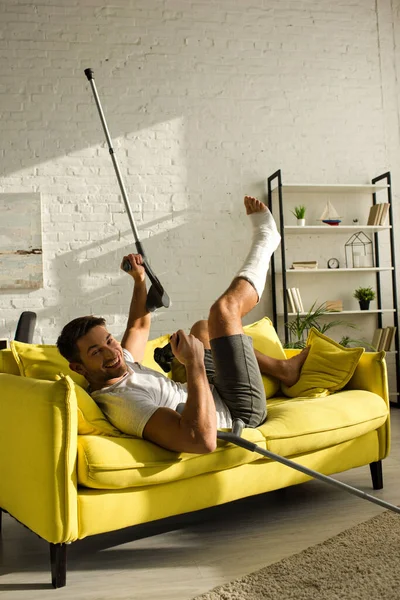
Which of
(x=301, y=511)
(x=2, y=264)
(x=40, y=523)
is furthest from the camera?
(x=2, y=264)

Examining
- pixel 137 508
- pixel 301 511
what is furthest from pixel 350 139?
pixel 137 508

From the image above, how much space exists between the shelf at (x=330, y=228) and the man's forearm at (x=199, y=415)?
333cm

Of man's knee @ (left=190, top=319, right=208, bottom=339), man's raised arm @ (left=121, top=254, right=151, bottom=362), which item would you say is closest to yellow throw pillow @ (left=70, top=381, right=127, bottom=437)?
man's raised arm @ (left=121, top=254, right=151, bottom=362)

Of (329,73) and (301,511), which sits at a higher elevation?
(329,73)

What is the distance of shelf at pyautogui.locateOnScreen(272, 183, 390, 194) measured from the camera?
535 cm

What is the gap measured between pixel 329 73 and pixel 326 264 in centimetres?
168

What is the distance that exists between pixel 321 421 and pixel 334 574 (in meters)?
0.74

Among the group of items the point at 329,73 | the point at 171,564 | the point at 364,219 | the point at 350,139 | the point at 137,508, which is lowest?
the point at 171,564

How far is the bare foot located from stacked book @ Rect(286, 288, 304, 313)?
202cm

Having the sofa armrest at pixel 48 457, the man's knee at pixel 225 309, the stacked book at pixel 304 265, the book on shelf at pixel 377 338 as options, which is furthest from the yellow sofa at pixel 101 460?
the book on shelf at pixel 377 338

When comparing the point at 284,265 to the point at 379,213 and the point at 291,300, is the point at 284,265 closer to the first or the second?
the point at 291,300

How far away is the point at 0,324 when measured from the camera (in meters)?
5.04

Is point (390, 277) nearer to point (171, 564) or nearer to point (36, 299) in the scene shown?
point (36, 299)

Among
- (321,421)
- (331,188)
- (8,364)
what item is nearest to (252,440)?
(321,421)
